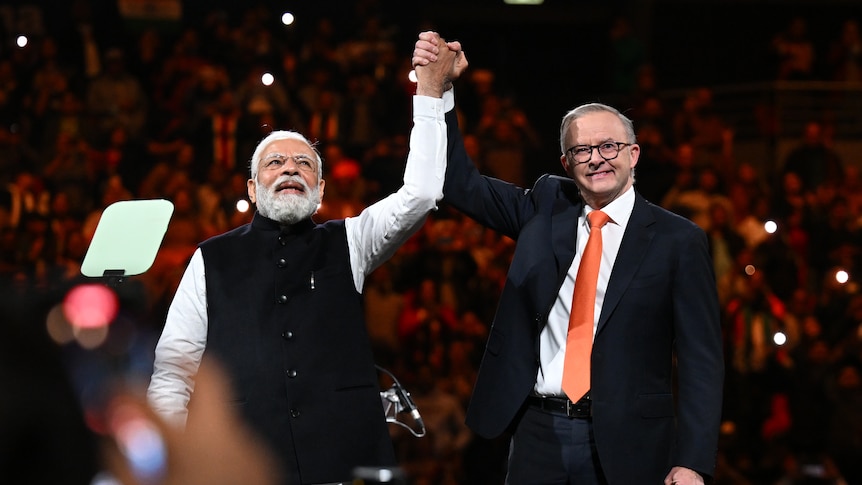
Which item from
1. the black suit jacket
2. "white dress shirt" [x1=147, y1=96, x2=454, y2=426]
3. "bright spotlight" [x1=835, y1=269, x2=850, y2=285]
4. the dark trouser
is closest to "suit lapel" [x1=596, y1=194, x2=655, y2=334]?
the black suit jacket

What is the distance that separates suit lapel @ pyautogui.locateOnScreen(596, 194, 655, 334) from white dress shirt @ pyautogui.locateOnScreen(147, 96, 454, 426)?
1.79 ft

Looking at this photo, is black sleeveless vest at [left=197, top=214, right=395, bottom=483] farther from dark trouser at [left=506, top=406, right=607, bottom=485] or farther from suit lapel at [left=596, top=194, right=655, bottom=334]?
suit lapel at [left=596, top=194, right=655, bottom=334]

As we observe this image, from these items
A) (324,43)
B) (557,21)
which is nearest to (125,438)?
(324,43)

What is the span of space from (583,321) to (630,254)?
24cm

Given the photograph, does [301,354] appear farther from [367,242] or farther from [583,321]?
[583,321]

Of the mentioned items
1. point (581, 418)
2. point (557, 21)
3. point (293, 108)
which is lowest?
point (581, 418)

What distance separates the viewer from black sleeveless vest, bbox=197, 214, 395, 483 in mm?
3789

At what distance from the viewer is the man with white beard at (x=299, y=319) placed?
378cm

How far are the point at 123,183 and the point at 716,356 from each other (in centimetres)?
583

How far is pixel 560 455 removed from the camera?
3.75m

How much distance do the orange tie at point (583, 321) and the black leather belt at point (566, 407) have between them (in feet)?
0.13

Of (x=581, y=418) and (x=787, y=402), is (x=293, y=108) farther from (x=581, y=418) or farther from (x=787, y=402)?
(x=581, y=418)

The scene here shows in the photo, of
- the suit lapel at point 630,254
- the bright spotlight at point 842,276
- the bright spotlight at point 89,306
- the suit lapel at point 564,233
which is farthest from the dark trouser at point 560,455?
the bright spotlight at point 842,276

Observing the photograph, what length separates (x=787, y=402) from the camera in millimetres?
8062
